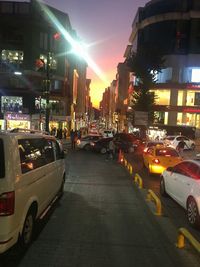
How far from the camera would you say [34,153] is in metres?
7.14

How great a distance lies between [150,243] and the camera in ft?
23.7

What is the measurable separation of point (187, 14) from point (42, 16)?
23.7 metres

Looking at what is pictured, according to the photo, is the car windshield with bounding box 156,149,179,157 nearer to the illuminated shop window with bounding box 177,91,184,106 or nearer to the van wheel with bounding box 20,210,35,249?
the van wheel with bounding box 20,210,35,249

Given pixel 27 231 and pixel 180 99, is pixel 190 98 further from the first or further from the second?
pixel 27 231

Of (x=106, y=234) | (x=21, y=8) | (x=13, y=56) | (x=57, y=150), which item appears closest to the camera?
(x=106, y=234)

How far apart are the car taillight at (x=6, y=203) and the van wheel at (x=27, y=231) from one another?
0.90 m

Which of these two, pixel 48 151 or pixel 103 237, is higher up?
pixel 48 151

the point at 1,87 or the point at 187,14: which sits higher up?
the point at 187,14

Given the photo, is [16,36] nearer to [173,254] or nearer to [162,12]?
[162,12]

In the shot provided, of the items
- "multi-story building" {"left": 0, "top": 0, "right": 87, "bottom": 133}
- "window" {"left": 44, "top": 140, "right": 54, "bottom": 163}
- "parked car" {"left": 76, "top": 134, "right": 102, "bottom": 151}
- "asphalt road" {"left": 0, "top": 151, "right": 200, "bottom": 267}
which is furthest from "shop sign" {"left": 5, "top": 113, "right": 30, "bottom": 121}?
"window" {"left": 44, "top": 140, "right": 54, "bottom": 163}

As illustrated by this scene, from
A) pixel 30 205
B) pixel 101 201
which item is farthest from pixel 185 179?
pixel 30 205

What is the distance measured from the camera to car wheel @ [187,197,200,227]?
857 centimetres

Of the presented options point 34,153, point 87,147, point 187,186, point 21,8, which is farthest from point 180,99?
point 34,153

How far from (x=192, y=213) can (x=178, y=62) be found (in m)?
54.7
